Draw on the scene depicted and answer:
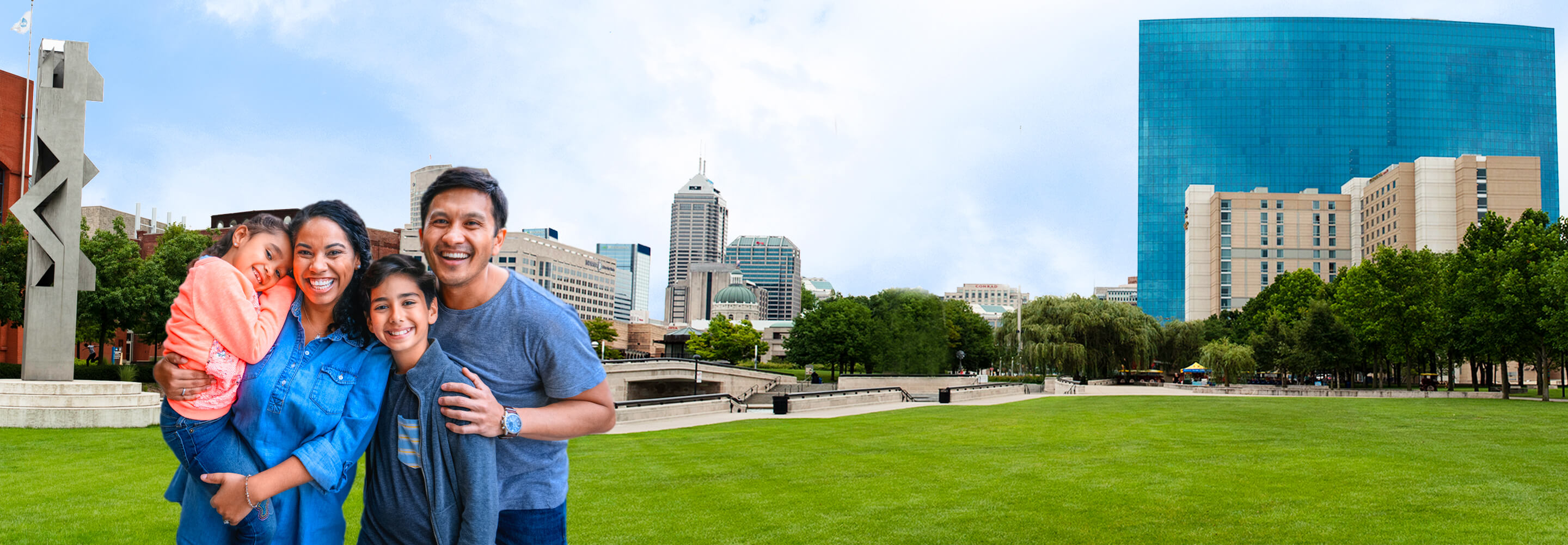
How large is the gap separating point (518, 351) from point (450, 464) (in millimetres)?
471

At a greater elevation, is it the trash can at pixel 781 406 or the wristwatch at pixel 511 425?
the wristwatch at pixel 511 425

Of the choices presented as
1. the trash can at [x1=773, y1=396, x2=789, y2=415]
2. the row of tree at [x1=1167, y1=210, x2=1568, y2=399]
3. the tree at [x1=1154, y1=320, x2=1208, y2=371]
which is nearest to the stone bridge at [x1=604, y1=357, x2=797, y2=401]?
the trash can at [x1=773, y1=396, x2=789, y2=415]

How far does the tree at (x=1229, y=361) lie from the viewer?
57969mm

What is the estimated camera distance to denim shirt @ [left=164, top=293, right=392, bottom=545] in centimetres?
304

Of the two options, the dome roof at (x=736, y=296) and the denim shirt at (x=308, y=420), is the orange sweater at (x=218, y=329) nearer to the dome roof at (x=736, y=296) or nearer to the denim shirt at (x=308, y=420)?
the denim shirt at (x=308, y=420)

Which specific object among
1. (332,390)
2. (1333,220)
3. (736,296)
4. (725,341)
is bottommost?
(725,341)

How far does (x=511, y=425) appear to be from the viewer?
3.20 m

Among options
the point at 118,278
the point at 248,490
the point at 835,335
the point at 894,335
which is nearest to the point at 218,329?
the point at 248,490

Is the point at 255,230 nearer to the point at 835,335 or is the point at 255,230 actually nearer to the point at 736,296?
the point at 835,335

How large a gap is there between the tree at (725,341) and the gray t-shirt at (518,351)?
275 feet

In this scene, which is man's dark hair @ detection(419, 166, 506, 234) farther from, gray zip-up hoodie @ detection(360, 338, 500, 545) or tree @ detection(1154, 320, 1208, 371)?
tree @ detection(1154, 320, 1208, 371)

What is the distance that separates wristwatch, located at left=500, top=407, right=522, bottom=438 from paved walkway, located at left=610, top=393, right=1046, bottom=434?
14066mm

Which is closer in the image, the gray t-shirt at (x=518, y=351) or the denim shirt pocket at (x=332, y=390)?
the denim shirt pocket at (x=332, y=390)

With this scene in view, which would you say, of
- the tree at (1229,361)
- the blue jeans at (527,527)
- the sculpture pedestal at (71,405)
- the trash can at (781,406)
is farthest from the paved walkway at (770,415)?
the tree at (1229,361)
